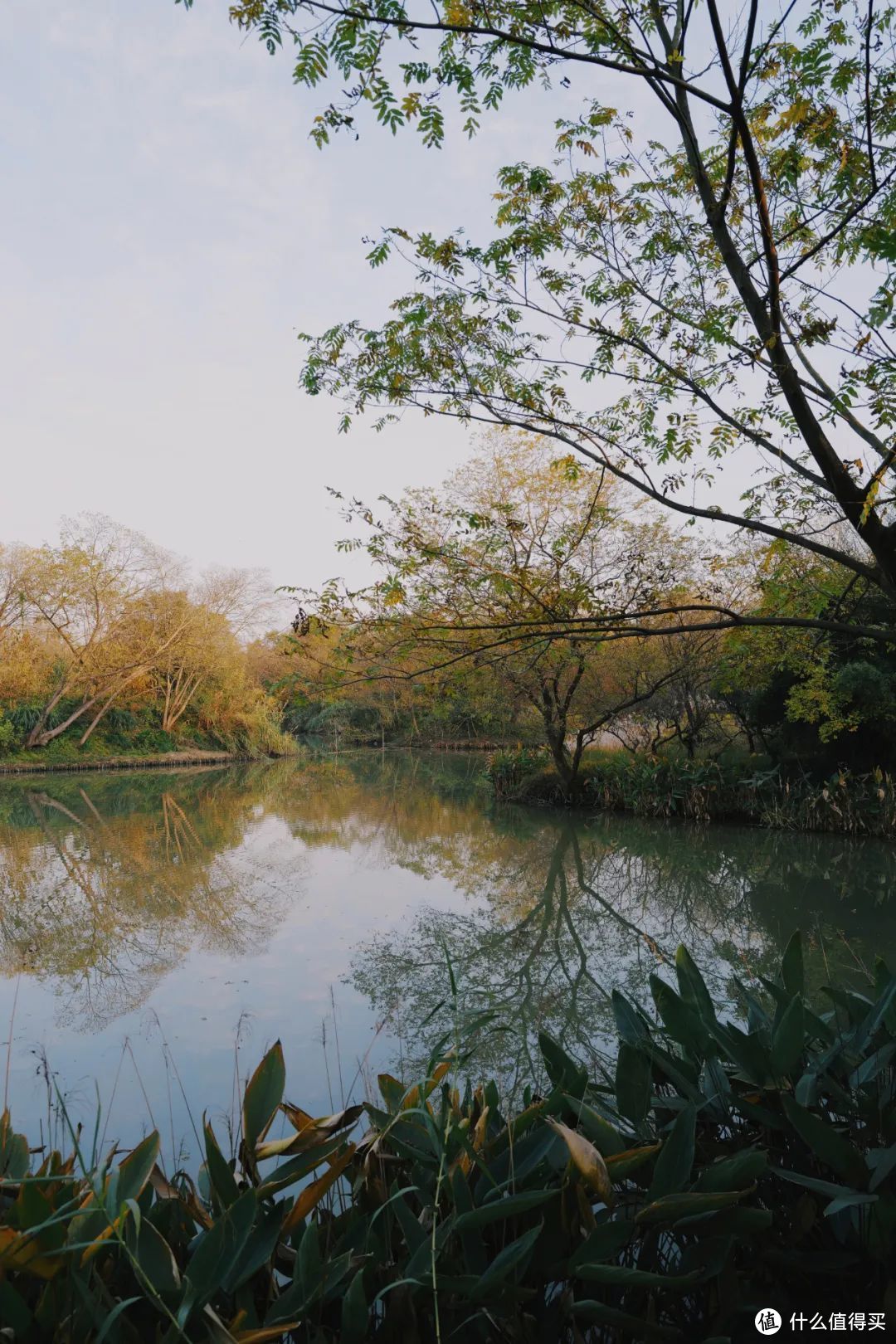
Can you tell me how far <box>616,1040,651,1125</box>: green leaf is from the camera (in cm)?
190

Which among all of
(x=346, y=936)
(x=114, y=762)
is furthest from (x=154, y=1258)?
(x=114, y=762)

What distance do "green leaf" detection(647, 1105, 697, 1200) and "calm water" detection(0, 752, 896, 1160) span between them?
517 millimetres

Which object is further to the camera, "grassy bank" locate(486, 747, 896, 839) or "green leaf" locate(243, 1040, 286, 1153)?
"grassy bank" locate(486, 747, 896, 839)

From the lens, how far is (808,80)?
11.6 feet

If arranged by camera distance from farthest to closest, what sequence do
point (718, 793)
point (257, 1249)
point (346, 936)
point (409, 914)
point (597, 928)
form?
1. point (718, 793)
2. point (409, 914)
3. point (597, 928)
4. point (346, 936)
5. point (257, 1249)

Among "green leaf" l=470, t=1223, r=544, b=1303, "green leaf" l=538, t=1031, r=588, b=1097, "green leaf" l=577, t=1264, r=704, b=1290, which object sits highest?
"green leaf" l=538, t=1031, r=588, b=1097

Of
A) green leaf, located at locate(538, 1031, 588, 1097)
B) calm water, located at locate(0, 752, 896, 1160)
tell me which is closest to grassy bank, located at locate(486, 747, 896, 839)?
calm water, located at locate(0, 752, 896, 1160)

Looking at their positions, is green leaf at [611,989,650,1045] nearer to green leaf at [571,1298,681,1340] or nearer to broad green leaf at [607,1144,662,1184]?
broad green leaf at [607,1144,662,1184]

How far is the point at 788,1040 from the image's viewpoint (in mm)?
2041

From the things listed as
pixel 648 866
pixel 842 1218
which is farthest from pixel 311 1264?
pixel 648 866

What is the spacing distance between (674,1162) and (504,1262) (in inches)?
16.1

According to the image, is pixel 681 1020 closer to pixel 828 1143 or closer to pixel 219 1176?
pixel 828 1143

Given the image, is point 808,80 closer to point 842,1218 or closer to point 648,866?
point 842,1218

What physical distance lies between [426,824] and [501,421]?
11.1m
